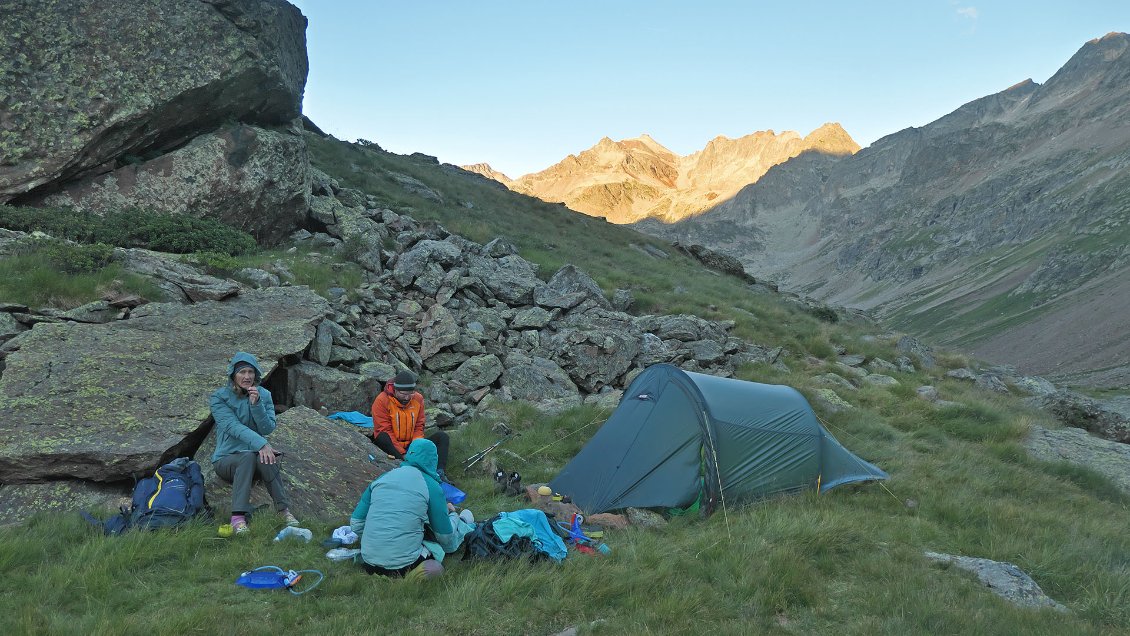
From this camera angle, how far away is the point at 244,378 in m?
7.73

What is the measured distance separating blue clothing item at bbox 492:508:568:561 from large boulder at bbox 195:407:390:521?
7.05ft

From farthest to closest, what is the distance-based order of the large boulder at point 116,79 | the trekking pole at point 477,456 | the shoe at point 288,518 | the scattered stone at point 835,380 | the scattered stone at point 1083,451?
the scattered stone at point 835,380 → the large boulder at point 116,79 → the scattered stone at point 1083,451 → the trekking pole at point 477,456 → the shoe at point 288,518

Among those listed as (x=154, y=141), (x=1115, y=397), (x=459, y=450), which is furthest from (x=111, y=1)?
(x=1115, y=397)

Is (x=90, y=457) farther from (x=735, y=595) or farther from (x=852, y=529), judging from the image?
(x=852, y=529)

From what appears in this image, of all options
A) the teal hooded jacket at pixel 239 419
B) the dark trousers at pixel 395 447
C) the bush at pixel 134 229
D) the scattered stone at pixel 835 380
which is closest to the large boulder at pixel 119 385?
the teal hooded jacket at pixel 239 419

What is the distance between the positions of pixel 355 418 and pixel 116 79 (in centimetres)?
1187

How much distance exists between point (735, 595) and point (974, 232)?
15809 centimetres

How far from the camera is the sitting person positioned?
7.11 m

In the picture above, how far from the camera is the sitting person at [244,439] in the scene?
23.3 ft

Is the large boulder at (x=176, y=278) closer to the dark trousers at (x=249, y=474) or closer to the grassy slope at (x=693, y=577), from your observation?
the dark trousers at (x=249, y=474)

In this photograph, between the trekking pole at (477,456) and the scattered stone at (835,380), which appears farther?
the scattered stone at (835,380)

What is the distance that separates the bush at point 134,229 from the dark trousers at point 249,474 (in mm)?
9632

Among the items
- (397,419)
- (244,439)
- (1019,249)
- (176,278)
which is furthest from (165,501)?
(1019,249)

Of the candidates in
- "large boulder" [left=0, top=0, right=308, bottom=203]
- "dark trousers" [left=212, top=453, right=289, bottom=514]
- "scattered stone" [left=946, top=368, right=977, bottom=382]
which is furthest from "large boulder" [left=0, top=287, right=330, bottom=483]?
"scattered stone" [left=946, top=368, right=977, bottom=382]
